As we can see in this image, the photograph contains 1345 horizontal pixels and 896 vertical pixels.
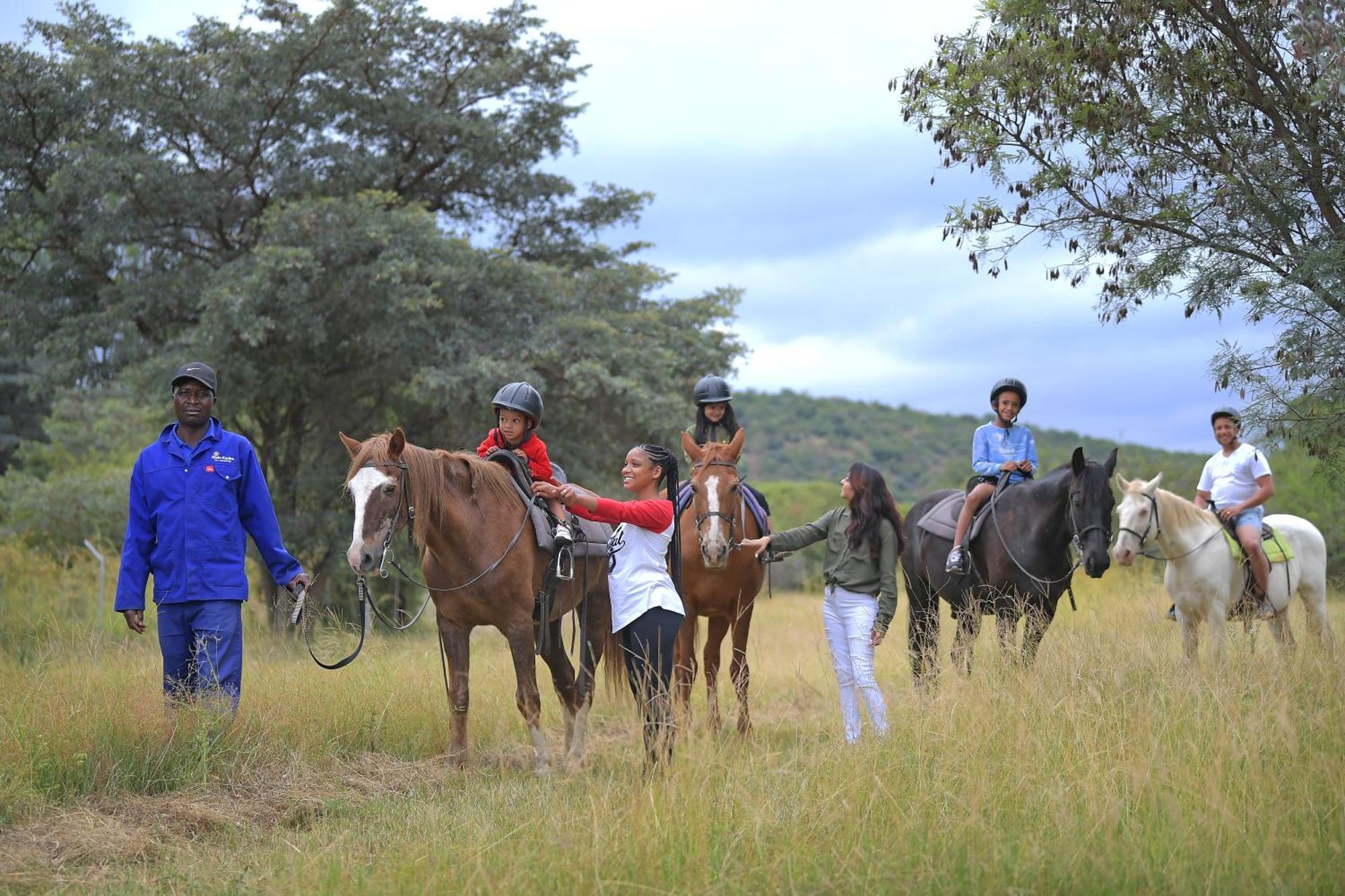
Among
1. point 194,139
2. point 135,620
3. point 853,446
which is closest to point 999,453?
point 135,620

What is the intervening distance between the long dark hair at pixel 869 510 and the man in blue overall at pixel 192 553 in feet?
11.4

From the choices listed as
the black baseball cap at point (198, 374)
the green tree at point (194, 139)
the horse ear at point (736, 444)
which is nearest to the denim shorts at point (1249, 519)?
the horse ear at point (736, 444)

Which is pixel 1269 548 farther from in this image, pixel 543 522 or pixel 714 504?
pixel 543 522

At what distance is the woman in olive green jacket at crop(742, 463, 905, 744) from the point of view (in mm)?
7520

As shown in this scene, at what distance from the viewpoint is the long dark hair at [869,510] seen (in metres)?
7.68

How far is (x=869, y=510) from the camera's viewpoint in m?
7.70

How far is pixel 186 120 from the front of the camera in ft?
49.0

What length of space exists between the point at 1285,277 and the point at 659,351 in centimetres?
942

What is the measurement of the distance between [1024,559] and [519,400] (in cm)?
384

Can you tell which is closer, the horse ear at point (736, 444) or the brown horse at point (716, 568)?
the brown horse at point (716, 568)

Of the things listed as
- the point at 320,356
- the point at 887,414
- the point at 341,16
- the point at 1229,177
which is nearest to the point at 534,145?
the point at 341,16

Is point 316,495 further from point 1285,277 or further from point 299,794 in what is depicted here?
point 1285,277

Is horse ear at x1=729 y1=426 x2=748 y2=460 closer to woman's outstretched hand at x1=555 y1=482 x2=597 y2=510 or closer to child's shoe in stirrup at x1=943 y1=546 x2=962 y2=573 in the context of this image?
woman's outstretched hand at x1=555 y1=482 x2=597 y2=510

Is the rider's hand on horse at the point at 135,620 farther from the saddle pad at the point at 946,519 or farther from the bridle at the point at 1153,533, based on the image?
the bridle at the point at 1153,533
